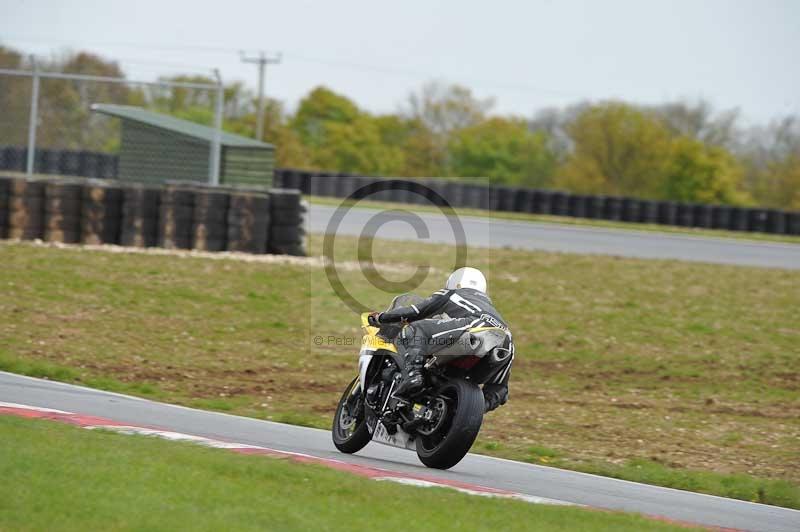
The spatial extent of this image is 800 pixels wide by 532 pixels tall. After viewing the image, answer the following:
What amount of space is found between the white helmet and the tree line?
544 inches

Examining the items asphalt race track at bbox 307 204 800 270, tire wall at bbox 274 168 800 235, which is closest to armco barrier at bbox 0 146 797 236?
tire wall at bbox 274 168 800 235

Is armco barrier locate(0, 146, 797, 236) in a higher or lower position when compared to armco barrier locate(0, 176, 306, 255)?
higher

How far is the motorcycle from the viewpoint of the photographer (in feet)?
26.8

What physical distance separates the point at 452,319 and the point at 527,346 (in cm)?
830

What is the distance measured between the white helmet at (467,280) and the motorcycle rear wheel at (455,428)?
78 centimetres

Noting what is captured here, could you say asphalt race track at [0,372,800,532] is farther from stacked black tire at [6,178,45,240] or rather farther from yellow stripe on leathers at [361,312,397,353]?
stacked black tire at [6,178,45,240]

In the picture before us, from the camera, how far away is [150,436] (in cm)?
816

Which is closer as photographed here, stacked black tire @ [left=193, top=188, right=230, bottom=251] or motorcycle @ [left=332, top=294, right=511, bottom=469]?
motorcycle @ [left=332, top=294, right=511, bottom=469]

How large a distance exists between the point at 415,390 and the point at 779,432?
535 cm

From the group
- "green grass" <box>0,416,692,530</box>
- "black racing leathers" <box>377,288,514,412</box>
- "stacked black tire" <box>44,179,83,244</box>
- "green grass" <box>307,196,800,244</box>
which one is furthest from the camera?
"green grass" <box>307,196,800,244</box>

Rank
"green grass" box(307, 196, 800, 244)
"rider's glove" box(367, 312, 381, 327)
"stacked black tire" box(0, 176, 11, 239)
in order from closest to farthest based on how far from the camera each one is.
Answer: "rider's glove" box(367, 312, 381, 327), "stacked black tire" box(0, 176, 11, 239), "green grass" box(307, 196, 800, 244)

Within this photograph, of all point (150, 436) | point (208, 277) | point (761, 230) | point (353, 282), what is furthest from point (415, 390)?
point (761, 230)

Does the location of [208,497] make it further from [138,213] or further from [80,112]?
[80,112]

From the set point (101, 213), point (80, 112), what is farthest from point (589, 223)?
point (101, 213)
